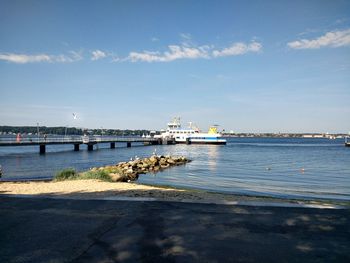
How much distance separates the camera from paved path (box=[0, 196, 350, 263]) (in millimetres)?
5391

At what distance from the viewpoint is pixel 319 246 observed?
5871 millimetres

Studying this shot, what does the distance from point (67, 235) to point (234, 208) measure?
4.41 meters

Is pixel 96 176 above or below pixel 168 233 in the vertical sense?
below

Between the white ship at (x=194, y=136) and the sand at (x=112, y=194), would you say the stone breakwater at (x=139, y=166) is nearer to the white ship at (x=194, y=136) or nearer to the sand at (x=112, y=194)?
the sand at (x=112, y=194)

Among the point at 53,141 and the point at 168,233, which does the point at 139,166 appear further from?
the point at 53,141

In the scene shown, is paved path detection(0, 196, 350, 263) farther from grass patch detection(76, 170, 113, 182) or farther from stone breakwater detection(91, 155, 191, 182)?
stone breakwater detection(91, 155, 191, 182)

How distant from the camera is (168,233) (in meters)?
6.54

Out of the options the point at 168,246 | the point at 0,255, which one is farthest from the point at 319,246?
the point at 0,255

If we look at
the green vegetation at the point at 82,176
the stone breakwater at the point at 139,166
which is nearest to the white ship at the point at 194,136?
the stone breakwater at the point at 139,166

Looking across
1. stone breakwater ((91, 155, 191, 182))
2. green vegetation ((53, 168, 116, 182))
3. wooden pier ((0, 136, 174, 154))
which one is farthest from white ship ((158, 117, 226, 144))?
green vegetation ((53, 168, 116, 182))

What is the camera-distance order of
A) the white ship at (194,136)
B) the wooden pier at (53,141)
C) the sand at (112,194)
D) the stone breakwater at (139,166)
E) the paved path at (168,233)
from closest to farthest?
the paved path at (168,233), the sand at (112,194), the stone breakwater at (139,166), the wooden pier at (53,141), the white ship at (194,136)

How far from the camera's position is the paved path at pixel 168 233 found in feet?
17.7

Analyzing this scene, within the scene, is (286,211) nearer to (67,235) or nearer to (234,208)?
(234,208)

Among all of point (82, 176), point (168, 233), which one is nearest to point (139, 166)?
point (82, 176)
